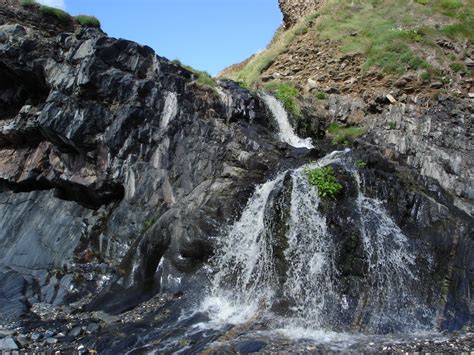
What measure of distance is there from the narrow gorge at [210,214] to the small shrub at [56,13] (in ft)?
4.22

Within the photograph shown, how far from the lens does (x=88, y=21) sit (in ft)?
81.1

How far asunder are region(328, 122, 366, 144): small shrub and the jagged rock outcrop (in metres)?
13.3

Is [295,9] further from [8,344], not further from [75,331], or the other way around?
[8,344]

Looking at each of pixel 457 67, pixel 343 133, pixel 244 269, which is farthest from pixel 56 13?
pixel 457 67

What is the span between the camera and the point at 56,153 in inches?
696

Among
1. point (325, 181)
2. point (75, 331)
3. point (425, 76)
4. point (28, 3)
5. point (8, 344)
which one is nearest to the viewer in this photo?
point (8, 344)

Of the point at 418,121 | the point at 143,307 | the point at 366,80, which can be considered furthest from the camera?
the point at 366,80

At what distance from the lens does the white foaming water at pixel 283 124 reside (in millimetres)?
19703

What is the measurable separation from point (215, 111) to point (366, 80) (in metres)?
9.26

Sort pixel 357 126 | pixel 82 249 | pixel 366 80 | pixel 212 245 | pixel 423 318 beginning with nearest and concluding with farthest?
pixel 423 318 < pixel 212 245 < pixel 82 249 < pixel 357 126 < pixel 366 80

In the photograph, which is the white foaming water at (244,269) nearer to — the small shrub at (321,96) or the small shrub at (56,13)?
the small shrub at (321,96)

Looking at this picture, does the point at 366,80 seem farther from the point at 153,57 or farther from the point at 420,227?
the point at 420,227

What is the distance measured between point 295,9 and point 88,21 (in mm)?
15885

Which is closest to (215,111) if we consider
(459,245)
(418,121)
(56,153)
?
(56,153)
